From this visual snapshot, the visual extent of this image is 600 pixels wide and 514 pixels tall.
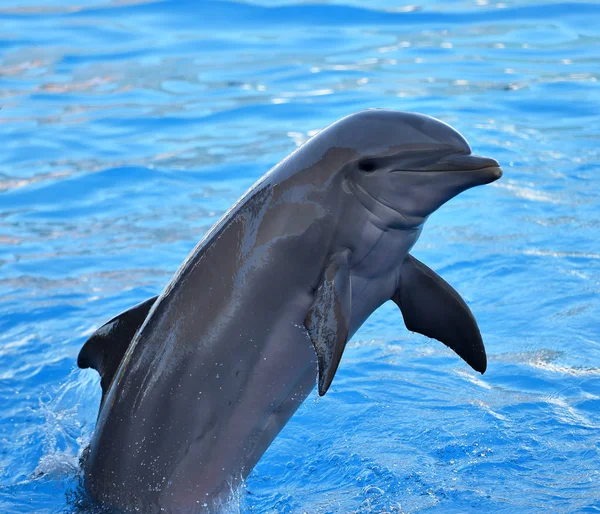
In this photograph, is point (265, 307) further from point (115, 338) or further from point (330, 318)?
point (115, 338)

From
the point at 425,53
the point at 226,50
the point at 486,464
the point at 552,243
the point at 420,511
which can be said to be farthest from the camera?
the point at 226,50

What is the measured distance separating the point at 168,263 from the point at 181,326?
421 centimetres

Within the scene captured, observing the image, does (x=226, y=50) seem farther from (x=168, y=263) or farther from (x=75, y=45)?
(x=168, y=263)

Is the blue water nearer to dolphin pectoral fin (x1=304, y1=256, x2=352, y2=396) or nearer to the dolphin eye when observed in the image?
dolphin pectoral fin (x1=304, y1=256, x2=352, y2=396)

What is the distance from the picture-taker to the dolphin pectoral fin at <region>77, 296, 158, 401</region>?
14.1 feet

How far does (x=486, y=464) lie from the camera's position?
4.93 m

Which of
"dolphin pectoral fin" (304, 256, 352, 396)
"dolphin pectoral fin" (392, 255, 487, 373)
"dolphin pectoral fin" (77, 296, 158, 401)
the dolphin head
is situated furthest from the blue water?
the dolphin head

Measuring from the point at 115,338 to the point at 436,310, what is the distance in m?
1.42

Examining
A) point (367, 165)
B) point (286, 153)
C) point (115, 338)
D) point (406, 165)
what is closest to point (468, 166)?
point (406, 165)

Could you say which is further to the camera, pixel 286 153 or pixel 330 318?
pixel 286 153

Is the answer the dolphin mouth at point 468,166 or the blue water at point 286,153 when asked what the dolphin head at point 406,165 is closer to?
the dolphin mouth at point 468,166

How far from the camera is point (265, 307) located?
4016 mm

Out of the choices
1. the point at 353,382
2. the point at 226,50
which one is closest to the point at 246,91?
the point at 226,50

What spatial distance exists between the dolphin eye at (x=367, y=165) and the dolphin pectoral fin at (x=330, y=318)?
0.36 metres
